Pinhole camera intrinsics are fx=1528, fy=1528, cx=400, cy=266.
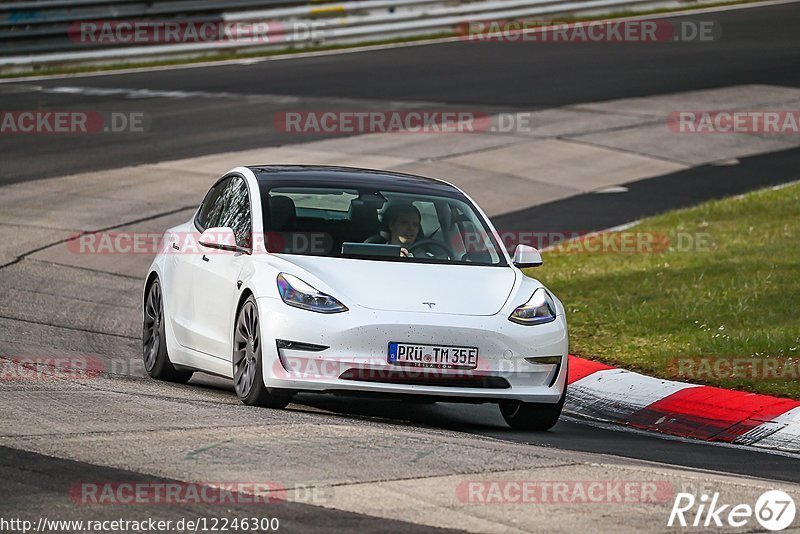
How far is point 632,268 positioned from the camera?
14820 millimetres

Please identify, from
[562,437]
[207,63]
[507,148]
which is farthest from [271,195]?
[207,63]

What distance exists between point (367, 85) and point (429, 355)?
18.9 meters

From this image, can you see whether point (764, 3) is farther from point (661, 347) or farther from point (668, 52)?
point (661, 347)

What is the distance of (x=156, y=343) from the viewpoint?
35.5 ft

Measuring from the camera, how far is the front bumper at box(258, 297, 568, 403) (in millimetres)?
8703

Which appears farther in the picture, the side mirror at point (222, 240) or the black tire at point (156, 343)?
the black tire at point (156, 343)
